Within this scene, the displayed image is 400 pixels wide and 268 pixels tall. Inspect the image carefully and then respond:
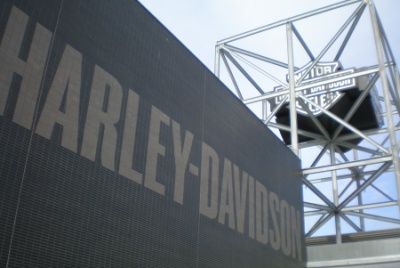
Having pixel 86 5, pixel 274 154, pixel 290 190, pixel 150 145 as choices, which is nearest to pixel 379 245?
pixel 290 190

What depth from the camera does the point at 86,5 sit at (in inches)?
433

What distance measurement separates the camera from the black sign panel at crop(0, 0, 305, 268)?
8.83 metres

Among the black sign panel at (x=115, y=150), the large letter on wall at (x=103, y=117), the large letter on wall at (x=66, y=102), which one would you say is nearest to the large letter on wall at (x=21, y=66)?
the black sign panel at (x=115, y=150)

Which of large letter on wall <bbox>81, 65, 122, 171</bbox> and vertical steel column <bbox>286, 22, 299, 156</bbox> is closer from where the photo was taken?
large letter on wall <bbox>81, 65, 122, 171</bbox>

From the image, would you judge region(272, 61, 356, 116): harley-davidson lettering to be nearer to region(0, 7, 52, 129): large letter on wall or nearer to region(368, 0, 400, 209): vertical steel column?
region(368, 0, 400, 209): vertical steel column

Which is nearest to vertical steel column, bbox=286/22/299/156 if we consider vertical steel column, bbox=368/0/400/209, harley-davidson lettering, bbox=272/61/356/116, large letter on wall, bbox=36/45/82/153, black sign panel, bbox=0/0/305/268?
harley-davidson lettering, bbox=272/61/356/116

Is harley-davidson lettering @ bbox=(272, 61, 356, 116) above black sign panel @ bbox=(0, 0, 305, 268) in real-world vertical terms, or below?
above

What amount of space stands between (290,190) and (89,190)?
11560mm

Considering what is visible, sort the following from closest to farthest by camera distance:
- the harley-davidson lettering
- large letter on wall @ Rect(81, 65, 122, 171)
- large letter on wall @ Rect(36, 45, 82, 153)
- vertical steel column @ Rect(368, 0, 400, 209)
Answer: large letter on wall @ Rect(36, 45, 82, 153), large letter on wall @ Rect(81, 65, 122, 171), vertical steel column @ Rect(368, 0, 400, 209), the harley-davidson lettering

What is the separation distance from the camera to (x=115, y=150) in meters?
11.0

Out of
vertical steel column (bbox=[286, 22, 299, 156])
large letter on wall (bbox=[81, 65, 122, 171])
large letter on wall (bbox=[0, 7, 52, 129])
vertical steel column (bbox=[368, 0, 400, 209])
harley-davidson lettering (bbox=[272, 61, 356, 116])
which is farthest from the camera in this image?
harley-davidson lettering (bbox=[272, 61, 356, 116])

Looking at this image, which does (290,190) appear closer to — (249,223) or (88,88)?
(249,223)

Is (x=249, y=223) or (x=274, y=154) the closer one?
(x=249, y=223)

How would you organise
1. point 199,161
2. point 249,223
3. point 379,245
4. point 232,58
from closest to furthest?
point 199,161, point 249,223, point 379,245, point 232,58
